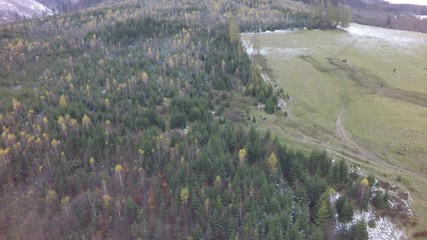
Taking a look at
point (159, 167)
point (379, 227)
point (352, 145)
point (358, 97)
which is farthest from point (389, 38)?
point (159, 167)

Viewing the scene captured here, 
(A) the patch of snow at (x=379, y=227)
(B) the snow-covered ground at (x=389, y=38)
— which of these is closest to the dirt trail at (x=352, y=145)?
(A) the patch of snow at (x=379, y=227)

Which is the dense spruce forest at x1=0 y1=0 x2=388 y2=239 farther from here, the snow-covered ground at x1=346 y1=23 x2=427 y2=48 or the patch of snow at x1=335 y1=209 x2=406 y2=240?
the snow-covered ground at x1=346 y1=23 x2=427 y2=48

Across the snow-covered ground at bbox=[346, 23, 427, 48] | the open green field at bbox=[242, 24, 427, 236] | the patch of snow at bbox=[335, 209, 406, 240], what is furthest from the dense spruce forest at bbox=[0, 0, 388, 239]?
the snow-covered ground at bbox=[346, 23, 427, 48]

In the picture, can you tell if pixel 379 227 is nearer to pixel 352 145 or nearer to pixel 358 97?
pixel 352 145

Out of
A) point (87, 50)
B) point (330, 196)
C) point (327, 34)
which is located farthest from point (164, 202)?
point (327, 34)

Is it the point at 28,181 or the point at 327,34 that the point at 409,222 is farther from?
the point at 327,34

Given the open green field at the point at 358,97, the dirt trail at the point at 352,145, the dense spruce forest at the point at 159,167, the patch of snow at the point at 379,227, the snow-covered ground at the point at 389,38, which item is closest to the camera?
the patch of snow at the point at 379,227

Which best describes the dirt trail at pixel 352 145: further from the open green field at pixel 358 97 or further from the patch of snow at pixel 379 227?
the patch of snow at pixel 379 227
